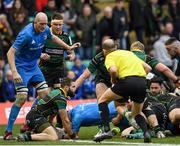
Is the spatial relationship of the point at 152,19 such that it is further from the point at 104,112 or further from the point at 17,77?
the point at 104,112

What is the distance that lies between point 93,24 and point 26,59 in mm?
9291

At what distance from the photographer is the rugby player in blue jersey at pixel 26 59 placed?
1591 cm

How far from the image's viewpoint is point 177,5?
1057 inches

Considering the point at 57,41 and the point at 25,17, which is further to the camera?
the point at 25,17

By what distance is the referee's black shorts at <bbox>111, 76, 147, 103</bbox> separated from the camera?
1456 cm

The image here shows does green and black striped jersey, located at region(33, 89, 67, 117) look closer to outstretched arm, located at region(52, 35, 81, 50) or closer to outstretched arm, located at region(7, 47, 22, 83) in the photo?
outstretched arm, located at region(7, 47, 22, 83)

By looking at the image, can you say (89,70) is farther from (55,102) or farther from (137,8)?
(137,8)

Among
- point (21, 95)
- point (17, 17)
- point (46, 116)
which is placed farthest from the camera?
point (17, 17)

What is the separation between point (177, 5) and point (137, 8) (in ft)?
5.49

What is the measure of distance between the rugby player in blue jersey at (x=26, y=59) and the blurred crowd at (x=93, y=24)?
6.10 metres

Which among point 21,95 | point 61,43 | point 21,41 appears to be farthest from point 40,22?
point 21,95

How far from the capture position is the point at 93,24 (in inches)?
1001

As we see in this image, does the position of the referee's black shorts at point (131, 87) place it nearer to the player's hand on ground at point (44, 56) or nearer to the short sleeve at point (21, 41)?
the short sleeve at point (21, 41)

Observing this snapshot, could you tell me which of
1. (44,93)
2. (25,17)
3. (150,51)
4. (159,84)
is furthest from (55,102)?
(150,51)
